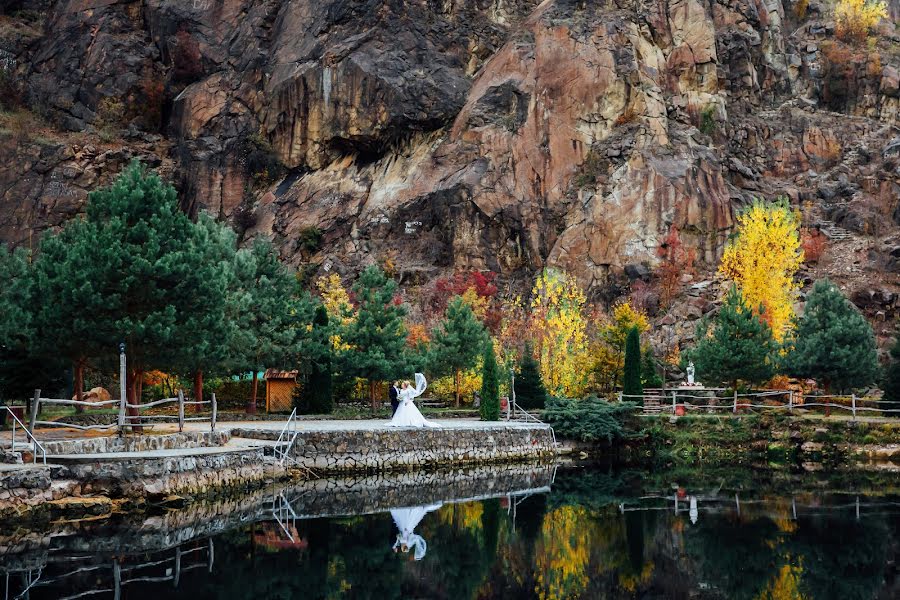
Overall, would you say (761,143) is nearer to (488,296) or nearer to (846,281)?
(846,281)

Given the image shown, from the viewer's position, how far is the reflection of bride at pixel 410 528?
714 inches

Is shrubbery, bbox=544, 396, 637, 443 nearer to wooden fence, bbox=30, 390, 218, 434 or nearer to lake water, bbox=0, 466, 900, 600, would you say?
lake water, bbox=0, 466, 900, 600

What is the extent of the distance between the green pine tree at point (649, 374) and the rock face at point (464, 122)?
17.2 metres

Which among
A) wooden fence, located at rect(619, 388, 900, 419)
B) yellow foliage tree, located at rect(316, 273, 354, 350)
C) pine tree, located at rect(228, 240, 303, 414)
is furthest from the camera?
yellow foliage tree, located at rect(316, 273, 354, 350)

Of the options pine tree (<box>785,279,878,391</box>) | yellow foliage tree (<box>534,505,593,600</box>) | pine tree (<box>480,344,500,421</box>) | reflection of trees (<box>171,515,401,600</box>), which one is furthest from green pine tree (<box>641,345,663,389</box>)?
reflection of trees (<box>171,515,401,600</box>)

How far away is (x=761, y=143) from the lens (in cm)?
6744

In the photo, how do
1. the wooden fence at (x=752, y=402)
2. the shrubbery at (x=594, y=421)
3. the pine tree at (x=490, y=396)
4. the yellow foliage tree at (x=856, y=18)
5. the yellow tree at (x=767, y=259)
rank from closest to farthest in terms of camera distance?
the wooden fence at (x=752, y=402)
the shrubbery at (x=594, y=421)
the pine tree at (x=490, y=396)
the yellow tree at (x=767, y=259)
the yellow foliage tree at (x=856, y=18)

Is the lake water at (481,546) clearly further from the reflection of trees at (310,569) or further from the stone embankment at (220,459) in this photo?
the stone embankment at (220,459)

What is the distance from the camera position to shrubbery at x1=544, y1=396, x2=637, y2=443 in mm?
34125

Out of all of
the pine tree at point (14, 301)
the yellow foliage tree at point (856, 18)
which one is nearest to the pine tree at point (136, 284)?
the pine tree at point (14, 301)

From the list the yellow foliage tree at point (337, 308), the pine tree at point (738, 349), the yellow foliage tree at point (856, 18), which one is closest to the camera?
the pine tree at point (738, 349)

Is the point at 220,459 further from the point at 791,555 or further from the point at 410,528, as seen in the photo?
the point at 791,555

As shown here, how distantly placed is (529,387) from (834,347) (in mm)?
10799

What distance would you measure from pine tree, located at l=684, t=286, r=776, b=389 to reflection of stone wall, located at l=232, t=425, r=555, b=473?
6886mm
